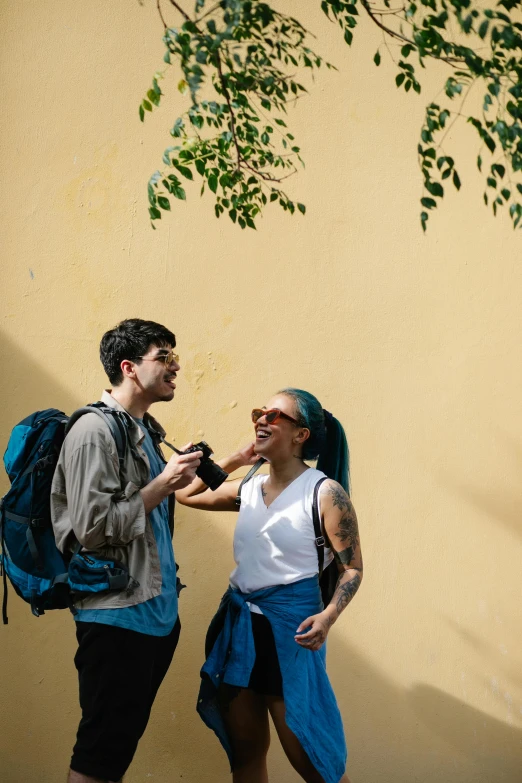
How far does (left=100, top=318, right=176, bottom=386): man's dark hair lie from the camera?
3.24 metres

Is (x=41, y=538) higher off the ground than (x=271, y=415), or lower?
lower

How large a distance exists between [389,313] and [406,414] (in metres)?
0.47

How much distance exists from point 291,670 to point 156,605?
0.54 m

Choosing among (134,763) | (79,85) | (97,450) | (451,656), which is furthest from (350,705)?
(79,85)

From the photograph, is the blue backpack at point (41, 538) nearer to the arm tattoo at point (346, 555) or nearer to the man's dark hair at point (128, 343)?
the man's dark hair at point (128, 343)

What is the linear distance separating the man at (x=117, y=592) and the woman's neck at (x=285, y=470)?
0.46m

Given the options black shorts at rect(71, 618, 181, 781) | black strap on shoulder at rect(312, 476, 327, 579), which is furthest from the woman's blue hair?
black shorts at rect(71, 618, 181, 781)

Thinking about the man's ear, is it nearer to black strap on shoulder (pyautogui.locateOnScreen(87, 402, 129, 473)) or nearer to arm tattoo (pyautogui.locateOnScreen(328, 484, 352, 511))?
black strap on shoulder (pyautogui.locateOnScreen(87, 402, 129, 473))

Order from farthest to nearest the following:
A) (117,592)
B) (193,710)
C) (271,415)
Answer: (193,710) < (271,415) < (117,592)

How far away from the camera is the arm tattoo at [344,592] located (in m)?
3.19

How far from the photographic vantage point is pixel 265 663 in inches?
128

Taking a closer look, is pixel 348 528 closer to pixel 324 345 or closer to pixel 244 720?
pixel 244 720

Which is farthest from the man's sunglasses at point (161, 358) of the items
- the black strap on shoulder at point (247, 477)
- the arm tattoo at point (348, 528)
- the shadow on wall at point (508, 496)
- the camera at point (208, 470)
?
the shadow on wall at point (508, 496)

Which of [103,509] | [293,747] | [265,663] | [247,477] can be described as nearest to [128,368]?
[103,509]
